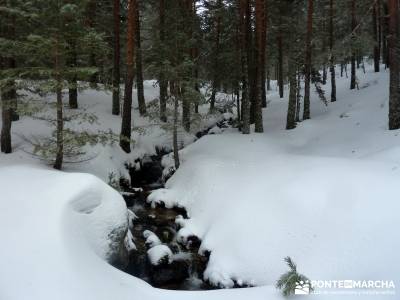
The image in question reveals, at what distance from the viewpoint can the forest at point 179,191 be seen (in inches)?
276

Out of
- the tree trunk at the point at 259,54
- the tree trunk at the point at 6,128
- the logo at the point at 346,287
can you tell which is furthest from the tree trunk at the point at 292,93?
the tree trunk at the point at 6,128

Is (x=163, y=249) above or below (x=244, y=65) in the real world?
below

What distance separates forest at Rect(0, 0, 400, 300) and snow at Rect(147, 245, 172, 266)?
2.1 inches

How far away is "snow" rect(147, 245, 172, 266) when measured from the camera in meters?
9.41

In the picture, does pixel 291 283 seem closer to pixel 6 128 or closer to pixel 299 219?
pixel 299 219

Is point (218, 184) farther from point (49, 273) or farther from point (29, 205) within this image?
point (49, 273)

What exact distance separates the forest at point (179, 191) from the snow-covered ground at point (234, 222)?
3 cm

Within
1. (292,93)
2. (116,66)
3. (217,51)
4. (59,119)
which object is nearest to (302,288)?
(59,119)

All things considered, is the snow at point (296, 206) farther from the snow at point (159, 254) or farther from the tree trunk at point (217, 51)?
the tree trunk at point (217, 51)

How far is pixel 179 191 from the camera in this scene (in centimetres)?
1352

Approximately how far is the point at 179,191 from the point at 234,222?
3.89 m

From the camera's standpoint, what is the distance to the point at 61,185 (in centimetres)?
880

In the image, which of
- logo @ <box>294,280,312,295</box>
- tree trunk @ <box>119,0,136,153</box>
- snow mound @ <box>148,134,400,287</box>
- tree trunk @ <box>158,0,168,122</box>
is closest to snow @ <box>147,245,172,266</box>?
snow mound @ <box>148,134,400,287</box>

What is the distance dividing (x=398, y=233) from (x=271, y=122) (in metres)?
14.5
